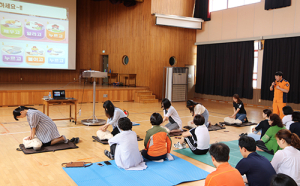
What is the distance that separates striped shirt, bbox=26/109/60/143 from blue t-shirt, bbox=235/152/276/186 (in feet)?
Answer: 10.3

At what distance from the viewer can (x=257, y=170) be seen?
2.46 metres

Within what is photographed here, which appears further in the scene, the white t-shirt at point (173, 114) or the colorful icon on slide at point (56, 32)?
the colorful icon on slide at point (56, 32)

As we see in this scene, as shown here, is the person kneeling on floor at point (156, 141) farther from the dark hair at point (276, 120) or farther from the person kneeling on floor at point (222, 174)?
the person kneeling on floor at point (222, 174)

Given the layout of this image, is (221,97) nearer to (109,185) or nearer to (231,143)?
(231,143)

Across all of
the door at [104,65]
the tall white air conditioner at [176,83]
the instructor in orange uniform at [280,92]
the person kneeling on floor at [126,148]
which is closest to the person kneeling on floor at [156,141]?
the person kneeling on floor at [126,148]

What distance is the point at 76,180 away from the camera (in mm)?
3236

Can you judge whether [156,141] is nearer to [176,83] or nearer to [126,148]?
[126,148]

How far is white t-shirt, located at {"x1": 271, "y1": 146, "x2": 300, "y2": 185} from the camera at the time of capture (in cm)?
260

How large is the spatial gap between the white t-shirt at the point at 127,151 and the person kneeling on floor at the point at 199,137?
112cm

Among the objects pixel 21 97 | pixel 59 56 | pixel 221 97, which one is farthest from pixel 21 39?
pixel 221 97

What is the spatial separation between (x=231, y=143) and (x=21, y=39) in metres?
10.6

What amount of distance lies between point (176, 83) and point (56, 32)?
247 inches

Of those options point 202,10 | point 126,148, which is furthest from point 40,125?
point 202,10

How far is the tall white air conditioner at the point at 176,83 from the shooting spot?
38.4 feet
